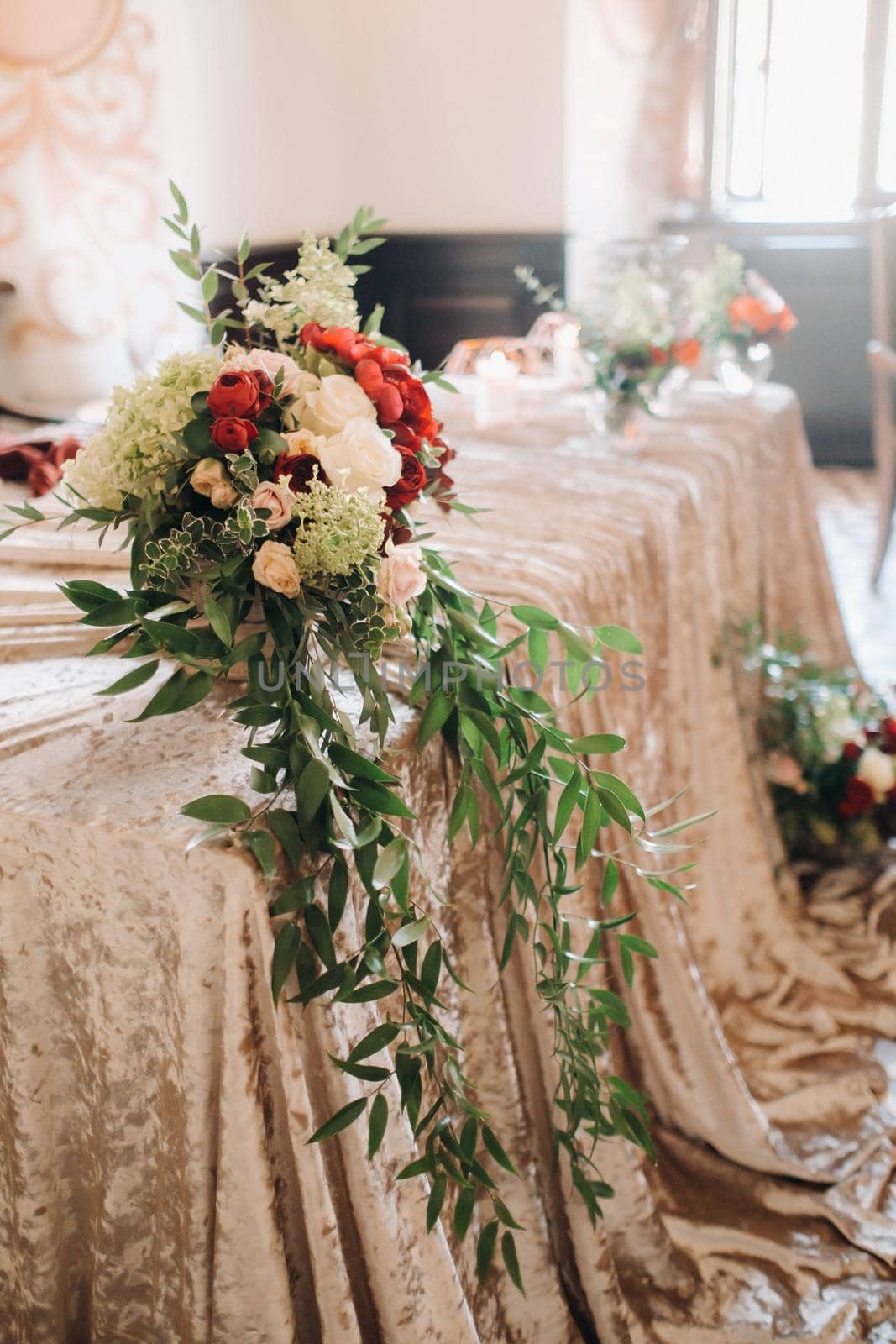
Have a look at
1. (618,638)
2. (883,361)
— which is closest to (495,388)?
(618,638)

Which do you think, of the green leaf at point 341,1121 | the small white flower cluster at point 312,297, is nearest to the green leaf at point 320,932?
the green leaf at point 341,1121

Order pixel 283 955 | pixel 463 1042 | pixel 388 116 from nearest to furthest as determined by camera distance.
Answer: pixel 283 955 < pixel 463 1042 < pixel 388 116

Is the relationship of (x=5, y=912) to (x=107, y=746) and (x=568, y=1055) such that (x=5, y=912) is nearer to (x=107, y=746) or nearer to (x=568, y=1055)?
(x=107, y=746)

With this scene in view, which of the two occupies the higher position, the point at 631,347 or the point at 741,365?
the point at 631,347

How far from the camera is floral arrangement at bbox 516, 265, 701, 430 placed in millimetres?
2271

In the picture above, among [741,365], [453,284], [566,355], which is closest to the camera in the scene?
[741,365]

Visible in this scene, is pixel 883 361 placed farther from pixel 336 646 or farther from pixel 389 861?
pixel 389 861

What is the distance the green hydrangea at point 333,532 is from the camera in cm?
98

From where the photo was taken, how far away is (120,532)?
162 cm

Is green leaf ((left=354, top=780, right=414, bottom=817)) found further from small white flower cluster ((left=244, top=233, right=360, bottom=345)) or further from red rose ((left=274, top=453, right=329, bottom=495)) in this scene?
small white flower cluster ((left=244, top=233, right=360, bottom=345))

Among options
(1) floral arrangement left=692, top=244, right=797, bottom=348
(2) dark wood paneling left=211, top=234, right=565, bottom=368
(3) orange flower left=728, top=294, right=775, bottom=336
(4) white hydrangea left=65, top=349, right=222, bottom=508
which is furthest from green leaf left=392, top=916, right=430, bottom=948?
(2) dark wood paneling left=211, top=234, right=565, bottom=368

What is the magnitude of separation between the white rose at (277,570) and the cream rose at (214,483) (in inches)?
2.3

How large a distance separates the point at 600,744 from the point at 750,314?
1864 mm

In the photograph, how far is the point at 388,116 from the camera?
483 centimetres
